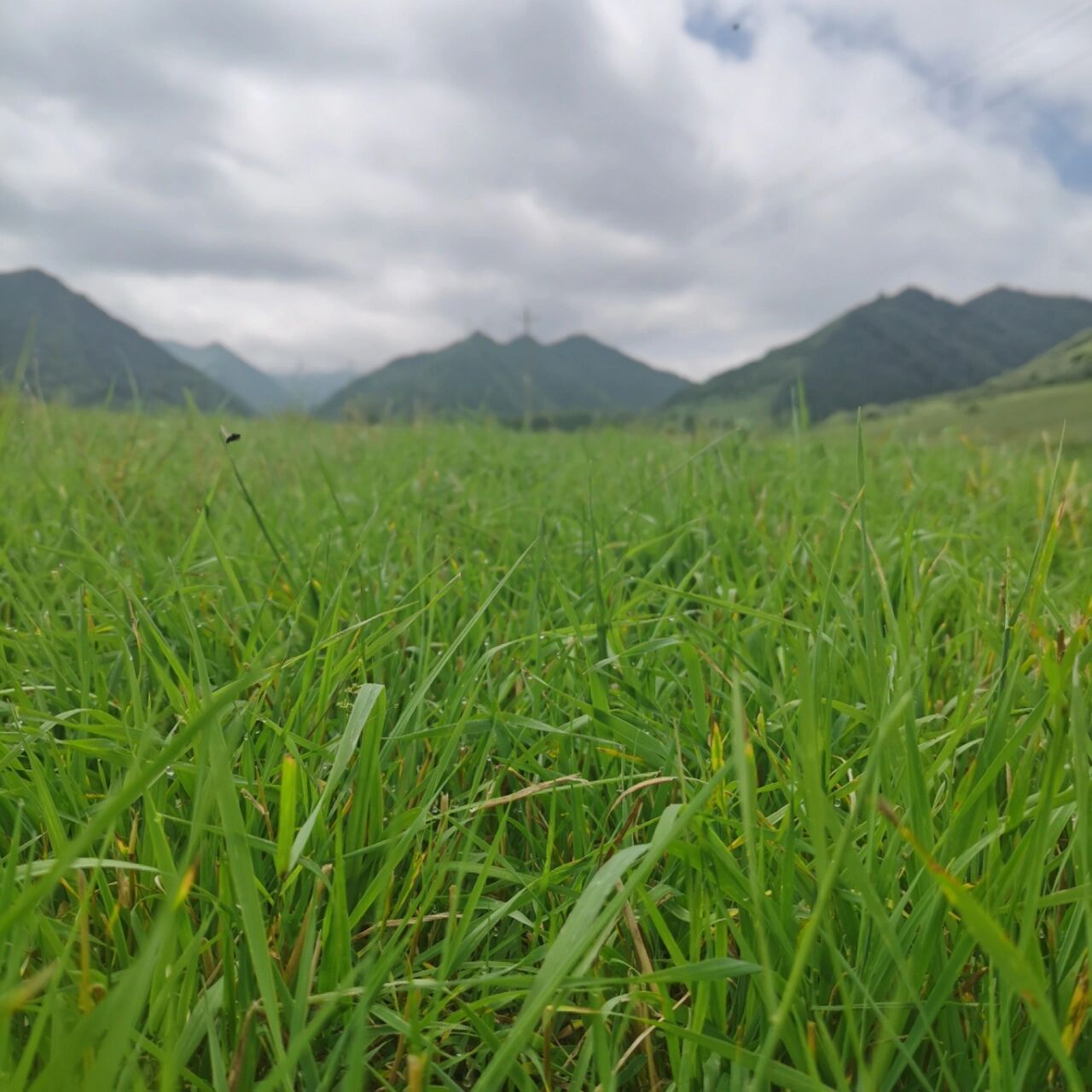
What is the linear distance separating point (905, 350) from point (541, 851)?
17595 centimetres

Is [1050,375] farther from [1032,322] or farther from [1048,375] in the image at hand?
[1032,322]

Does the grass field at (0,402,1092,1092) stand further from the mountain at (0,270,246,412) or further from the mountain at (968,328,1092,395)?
the mountain at (968,328,1092,395)

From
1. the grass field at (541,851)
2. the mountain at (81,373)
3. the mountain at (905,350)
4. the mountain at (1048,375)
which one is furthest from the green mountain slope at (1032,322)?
the grass field at (541,851)

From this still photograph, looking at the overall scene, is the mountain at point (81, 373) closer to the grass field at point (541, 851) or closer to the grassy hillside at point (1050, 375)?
the grass field at point (541, 851)

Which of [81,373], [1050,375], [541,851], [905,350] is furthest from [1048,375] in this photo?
[541,851]

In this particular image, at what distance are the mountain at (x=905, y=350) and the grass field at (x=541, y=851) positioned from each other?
104256 mm

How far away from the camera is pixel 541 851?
96cm

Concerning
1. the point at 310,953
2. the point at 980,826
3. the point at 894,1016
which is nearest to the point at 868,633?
the point at 980,826

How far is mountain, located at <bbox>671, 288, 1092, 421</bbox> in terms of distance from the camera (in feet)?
404

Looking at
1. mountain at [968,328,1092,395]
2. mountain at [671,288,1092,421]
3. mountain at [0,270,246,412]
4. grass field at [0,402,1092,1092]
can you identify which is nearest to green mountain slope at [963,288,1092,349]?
mountain at [671,288,1092,421]

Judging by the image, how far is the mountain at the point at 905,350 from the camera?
404 ft

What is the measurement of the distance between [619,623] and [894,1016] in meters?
0.65

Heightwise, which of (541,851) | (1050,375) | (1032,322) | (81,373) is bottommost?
(541,851)

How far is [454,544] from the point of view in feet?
6.52
